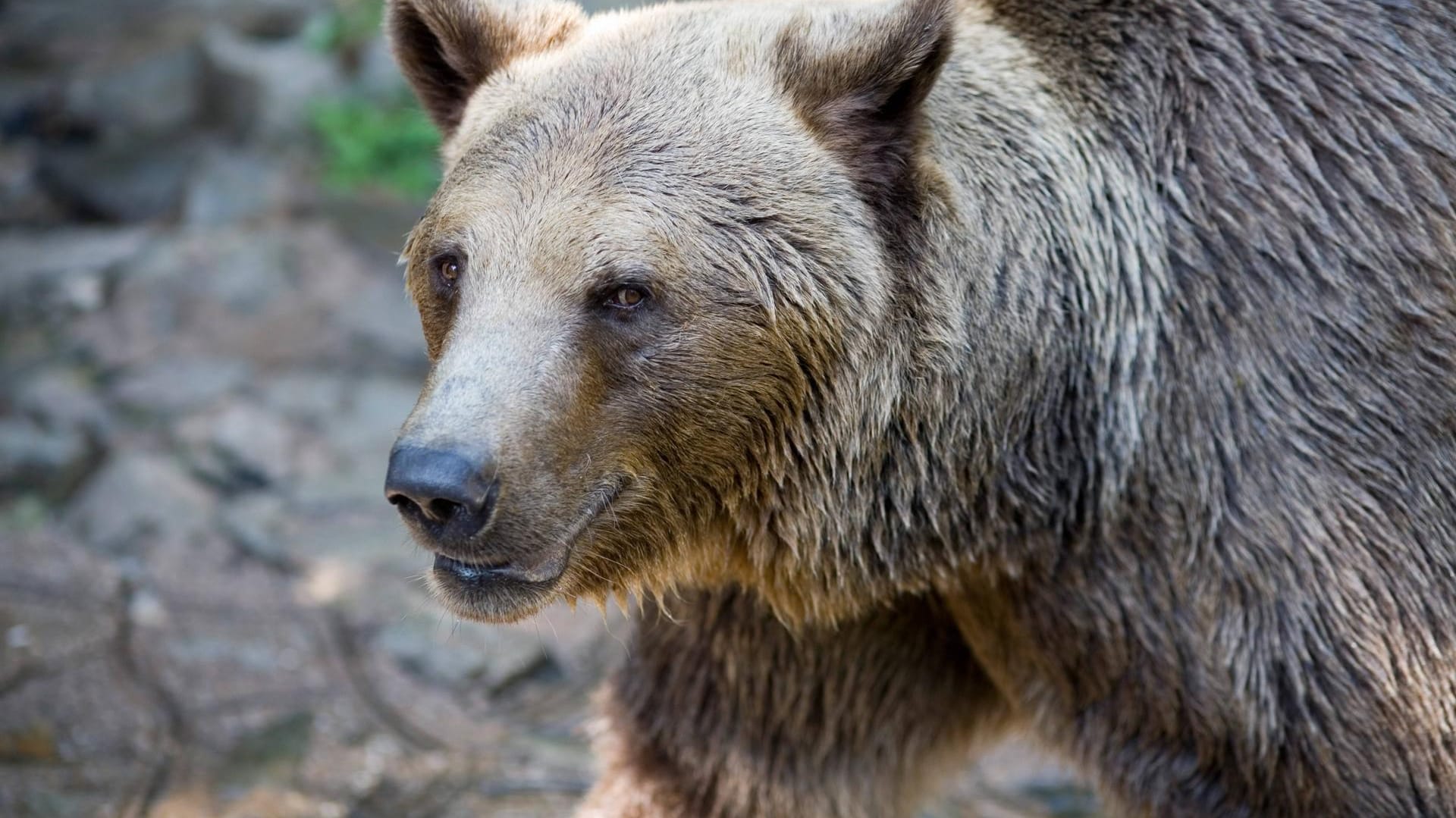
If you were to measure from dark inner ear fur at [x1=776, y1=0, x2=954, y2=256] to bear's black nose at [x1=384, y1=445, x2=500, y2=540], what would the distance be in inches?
42.1

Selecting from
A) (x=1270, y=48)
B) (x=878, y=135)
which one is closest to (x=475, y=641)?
(x=878, y=135)

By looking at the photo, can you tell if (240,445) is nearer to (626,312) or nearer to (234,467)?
(234,467)

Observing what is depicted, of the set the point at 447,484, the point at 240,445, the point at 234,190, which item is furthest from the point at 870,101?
the point at 234,190

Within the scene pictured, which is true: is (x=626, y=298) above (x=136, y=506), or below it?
above

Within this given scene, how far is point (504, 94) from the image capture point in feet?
11.6

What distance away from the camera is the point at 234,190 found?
943cm

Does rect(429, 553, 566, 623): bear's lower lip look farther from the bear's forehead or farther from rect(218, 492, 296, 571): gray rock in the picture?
rect(218, 492, 296, 571): gray rock

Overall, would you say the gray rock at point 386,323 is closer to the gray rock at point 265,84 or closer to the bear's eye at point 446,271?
the gray rock at point 265,84

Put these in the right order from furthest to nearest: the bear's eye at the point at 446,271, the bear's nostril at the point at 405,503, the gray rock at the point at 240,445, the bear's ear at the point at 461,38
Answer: the gray rock at the point at 240,445 → the bear's ear at the point at 461,38 → the bear's eye at the point at 446,271 → the bear's nostril at the point at 405,503

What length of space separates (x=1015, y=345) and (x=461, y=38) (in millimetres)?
1530

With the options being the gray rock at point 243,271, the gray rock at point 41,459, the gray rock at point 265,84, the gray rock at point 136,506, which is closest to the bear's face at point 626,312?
the gray rock at point 136,506

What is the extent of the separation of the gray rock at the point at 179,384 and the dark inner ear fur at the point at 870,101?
529 cm

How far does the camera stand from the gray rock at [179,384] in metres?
7.75

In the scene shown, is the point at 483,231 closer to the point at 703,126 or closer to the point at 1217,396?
the point at 703,126
